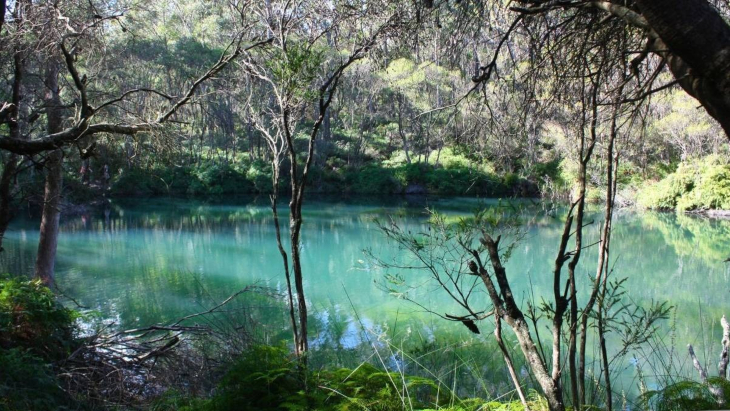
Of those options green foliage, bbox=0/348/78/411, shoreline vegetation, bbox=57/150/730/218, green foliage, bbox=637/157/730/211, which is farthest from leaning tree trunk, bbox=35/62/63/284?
green foliage, bbox=637/157/730/211

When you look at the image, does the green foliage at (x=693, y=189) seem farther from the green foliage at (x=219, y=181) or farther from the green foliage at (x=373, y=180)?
the green foliage at (x=219, y=181)

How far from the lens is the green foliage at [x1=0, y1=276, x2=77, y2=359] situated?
348 cm

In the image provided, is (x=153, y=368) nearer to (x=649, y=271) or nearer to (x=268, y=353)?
(x=268, y=353)

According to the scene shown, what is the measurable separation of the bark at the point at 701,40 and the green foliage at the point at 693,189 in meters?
22.6

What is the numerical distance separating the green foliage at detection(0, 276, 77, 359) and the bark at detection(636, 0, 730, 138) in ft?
12.5

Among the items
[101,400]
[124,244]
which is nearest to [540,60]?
[101,400]

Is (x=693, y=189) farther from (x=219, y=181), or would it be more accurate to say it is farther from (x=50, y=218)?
(x=219, y=181)

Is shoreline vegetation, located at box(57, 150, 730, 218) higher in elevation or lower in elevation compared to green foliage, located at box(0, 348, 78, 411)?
higher

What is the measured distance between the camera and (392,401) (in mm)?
1944

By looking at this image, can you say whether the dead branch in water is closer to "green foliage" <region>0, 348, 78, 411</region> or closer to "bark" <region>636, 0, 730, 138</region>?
"green foliage" <region>0, 348, 78, 411</region>

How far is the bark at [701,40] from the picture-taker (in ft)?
4.02

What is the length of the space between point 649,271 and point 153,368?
1136cm

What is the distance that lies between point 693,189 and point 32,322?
24.0 metres

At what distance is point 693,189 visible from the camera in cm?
2180
